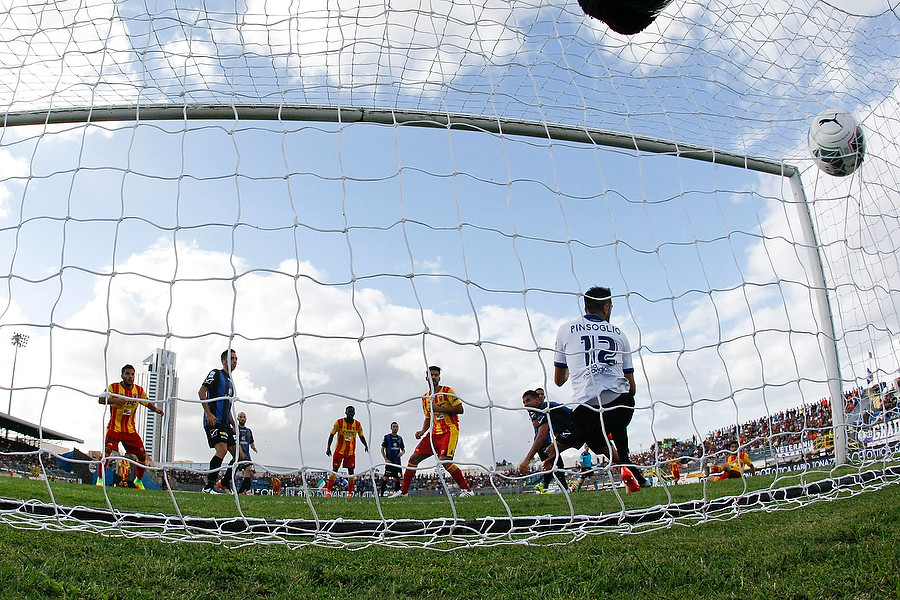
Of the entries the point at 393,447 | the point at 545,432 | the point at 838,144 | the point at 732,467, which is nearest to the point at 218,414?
the point at 393,447

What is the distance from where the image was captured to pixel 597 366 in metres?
4.14

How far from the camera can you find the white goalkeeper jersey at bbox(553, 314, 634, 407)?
13.6ft

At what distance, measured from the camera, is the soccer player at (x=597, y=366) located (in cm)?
414

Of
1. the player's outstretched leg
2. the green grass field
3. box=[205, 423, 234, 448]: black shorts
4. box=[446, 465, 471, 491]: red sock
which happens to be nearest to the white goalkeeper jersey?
the green grass field

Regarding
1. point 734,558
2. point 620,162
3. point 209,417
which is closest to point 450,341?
point 734,558

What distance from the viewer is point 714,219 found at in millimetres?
4285

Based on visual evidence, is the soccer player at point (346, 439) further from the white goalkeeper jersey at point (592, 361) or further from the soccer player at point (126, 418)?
the white goalkeeper jersey at point (592, 361)

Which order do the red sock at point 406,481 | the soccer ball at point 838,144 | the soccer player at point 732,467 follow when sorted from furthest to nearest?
1. the soccer player at point 732,467
2. the red sock at point 406,481
3. the soccer ball at point 838,144

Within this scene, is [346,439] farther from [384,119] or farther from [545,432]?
[384,119]

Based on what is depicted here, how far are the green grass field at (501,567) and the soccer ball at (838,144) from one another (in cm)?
271

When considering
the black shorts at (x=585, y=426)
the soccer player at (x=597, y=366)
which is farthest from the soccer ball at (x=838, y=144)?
the black shorts at (x=585, y=426)

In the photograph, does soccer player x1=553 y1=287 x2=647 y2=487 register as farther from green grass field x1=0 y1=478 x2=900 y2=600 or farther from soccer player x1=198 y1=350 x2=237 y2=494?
soccer player x1=198 y1=350 x2=237 y2=494

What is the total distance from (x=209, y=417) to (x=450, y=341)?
13.8ft

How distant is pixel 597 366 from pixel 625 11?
7.25ft
